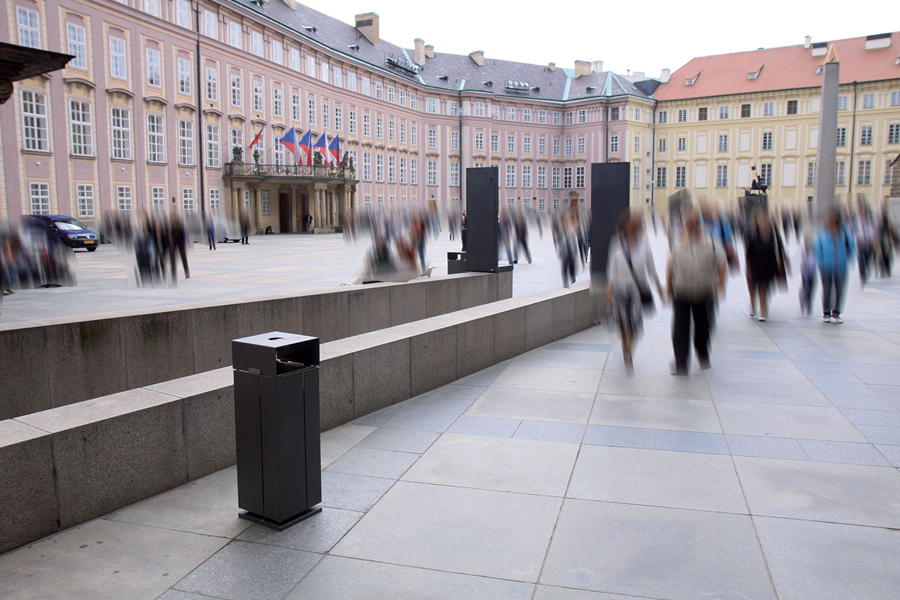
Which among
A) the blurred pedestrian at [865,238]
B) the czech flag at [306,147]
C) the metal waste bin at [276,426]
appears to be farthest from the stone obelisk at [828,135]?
the czech flag at [306,147]

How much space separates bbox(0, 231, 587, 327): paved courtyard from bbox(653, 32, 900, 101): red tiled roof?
63.9m

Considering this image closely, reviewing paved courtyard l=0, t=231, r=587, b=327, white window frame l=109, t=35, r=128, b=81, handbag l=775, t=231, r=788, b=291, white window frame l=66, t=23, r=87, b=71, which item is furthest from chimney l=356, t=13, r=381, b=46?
handbag l=775, t=231, r=788, b=291

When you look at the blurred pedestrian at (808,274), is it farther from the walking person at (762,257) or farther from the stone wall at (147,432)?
the stone wall at (147,432)

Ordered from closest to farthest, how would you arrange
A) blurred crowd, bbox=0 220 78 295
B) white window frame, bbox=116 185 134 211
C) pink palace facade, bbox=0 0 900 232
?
blurred crowd, bbox=0 220 78 295
pink palace facade, bbox=0 0 900 232
white window frame, bbox=116 185 134 211

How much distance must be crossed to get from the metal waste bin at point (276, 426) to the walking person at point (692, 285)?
4500 millimetres

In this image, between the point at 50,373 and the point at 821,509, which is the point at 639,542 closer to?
the point at 821,509

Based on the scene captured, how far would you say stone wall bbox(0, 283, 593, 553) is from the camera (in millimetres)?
3834

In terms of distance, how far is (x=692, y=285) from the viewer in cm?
736

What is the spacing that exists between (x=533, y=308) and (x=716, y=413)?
11.1 ft

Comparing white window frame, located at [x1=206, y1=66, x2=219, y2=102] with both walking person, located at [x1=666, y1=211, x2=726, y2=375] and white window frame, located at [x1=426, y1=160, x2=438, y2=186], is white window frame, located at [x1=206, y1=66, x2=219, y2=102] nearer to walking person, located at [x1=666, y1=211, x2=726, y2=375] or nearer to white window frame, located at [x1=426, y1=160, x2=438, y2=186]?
white window frame, located at [x1=426, y1=160, x2=438, y2=186]

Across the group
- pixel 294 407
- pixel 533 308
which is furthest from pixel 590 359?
pixel 294 407

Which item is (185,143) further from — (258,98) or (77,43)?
(77,43)

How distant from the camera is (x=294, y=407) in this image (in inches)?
158

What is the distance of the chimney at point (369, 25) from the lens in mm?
71500
